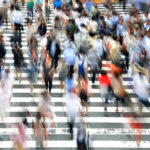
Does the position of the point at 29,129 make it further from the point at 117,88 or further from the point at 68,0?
the point at 68,0

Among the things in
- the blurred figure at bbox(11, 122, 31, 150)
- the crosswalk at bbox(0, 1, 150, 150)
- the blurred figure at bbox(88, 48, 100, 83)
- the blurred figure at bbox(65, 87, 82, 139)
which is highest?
the blurred figure at bbox(88, 48, 100, 83)

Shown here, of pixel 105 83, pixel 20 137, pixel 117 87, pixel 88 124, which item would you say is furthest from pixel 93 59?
pixel 20 137

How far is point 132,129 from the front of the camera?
10539 mm

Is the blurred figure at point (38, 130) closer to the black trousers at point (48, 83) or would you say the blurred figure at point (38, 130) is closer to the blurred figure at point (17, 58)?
the black trousers at point (48, 83)

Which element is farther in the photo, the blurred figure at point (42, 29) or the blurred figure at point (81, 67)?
the blurred figure at point (42, 29)

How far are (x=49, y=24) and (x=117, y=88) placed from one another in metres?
9.59

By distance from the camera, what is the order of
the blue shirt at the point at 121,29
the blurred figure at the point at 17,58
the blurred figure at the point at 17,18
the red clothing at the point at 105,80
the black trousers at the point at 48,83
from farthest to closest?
the blurred figure at the point at 17,18 < the blue shirt at the point at 121,29 < the blurred figure at the point at 17,58 < the black trousers at the point at 48,83 < the red clothing at the point at 105,80

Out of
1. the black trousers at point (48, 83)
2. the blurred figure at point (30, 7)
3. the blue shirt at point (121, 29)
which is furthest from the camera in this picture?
the blurred figure at point (30, 7)

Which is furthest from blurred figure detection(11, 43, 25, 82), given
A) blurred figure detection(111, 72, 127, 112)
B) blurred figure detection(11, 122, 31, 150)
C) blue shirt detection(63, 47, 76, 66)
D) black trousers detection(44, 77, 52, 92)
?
blurred figure detection(11, 122, 31, 150)

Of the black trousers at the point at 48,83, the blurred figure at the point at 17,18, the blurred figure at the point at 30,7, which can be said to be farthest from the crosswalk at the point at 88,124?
the blurred figure at the point at 30,7

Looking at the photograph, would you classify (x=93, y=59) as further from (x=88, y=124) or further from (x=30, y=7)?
(x=30, y=7)

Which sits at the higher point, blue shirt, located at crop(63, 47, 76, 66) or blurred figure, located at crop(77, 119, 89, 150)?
blue shirt, located at crop(63, 47, 76, 66)

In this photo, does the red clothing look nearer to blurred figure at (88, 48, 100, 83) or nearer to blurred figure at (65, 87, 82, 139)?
blurred figure at (65, 87, 82, 139)

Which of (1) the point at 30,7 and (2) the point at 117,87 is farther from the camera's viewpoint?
(1) the point at 30,7
